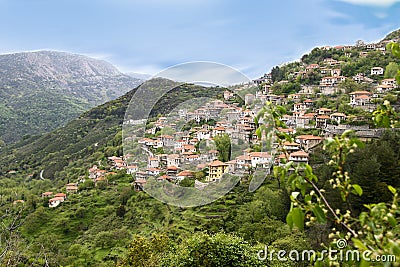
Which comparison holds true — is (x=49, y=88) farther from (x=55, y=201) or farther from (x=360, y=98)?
(x=360, y=98)

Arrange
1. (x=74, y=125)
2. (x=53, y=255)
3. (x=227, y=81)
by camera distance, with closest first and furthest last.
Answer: (x=227, y=81), (x=53, y=255), (x=74, y=125)

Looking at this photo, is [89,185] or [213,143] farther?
[89,185]

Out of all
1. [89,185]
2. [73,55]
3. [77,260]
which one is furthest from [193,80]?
[73,55]

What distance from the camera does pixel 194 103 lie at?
1493 cm

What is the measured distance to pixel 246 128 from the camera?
11.8 meters

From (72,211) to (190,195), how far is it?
386 inches

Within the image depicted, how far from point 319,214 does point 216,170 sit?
9.35m

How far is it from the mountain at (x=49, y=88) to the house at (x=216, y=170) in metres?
43.5

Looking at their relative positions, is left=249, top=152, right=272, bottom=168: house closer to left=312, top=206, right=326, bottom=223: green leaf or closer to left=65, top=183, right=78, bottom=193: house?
left=312, top=206, right=326, bottom=223: green leaf

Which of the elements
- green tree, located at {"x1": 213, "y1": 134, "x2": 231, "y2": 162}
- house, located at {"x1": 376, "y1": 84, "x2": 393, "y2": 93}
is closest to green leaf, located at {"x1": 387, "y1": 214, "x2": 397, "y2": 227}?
green tree, located at {"x1": 213, "y1": 134, "x2": 231, "y2": 162}

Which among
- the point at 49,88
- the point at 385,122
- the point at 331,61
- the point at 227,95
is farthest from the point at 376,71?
the point at 49,88

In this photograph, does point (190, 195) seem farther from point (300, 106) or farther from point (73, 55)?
point (73, 55)

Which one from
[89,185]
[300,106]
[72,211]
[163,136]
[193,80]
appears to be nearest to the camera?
[193,80]

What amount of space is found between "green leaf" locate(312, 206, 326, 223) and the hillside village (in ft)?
12.2
